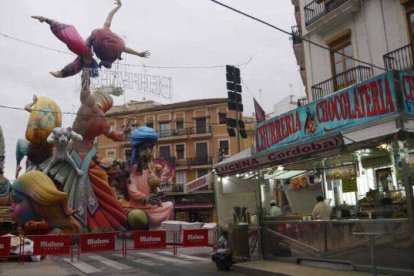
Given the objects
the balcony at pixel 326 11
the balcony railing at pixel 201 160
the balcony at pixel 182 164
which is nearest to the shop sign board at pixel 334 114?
the balcony at pixel 326 11

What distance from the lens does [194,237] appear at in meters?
17.0

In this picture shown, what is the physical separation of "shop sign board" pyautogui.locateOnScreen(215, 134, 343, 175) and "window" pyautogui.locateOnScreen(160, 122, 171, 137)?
125 feet

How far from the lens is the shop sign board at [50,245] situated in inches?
589

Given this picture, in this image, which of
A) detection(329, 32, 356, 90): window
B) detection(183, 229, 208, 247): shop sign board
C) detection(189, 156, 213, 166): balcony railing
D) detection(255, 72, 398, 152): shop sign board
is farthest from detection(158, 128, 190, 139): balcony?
detection(255, 72, 398, 152): shop sign board

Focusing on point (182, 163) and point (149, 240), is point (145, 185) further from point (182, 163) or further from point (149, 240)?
point (182, 163)

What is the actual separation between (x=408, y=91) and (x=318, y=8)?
446 inches

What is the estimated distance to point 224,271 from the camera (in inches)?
472

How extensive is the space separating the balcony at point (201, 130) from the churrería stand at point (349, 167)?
1336 inches

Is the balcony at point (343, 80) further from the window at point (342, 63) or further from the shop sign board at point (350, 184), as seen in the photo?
the shop sign board at point (350, 184)

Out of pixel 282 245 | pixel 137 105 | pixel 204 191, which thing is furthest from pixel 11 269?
pixel 137 105

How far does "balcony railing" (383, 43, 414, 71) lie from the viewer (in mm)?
14953

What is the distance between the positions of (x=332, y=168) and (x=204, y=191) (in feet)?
102

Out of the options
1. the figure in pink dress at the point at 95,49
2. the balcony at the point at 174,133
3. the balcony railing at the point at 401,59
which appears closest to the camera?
the balcony railing at the point at 401,59

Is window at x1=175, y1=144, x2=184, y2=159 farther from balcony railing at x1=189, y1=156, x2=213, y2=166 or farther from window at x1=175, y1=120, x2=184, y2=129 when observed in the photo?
window at x1=175, y1=120, x2=184, y2=129
